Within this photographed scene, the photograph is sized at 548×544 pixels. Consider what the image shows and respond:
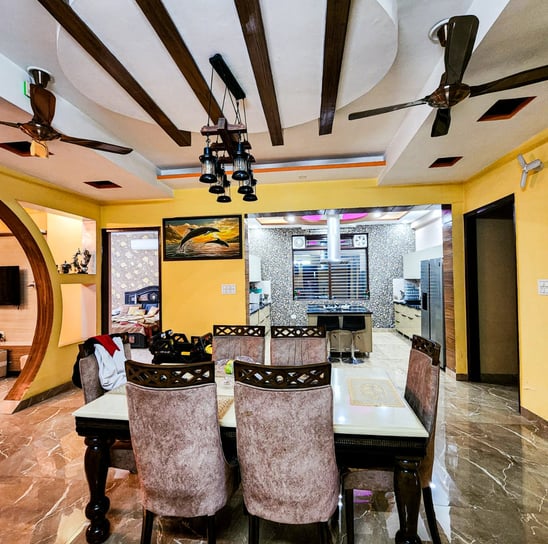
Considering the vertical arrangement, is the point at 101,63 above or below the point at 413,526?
above

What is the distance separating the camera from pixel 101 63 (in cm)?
177

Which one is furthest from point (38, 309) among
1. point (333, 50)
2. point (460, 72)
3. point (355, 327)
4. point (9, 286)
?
point (460, 72)

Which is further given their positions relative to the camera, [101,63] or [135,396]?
[101,63]

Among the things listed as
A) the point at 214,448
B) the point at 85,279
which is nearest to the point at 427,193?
the point at 214,448

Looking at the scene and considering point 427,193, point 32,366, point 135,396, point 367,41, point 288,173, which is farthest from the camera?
point 427,193

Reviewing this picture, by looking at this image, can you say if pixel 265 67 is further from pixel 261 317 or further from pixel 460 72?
pixel 261 317

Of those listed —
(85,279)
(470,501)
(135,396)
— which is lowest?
(470,501)

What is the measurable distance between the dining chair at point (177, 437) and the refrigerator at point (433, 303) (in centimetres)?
418

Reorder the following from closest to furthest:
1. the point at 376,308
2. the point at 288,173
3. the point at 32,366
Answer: the point at 32,366 < the point at 288,173 < the point at 376,308

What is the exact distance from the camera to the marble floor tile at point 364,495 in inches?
68.0

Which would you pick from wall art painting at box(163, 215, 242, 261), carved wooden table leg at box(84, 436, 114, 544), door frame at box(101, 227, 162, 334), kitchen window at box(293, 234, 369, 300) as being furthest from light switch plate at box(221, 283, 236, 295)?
kitchen window at box(293, 234, 369, 300)

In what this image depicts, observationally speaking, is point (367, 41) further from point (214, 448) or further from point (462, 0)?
point (214, 448)

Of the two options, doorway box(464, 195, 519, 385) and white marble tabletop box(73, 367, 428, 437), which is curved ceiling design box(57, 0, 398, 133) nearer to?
white marble tabletop box(73, 367, 428, 437)

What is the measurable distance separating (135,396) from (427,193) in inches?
173
